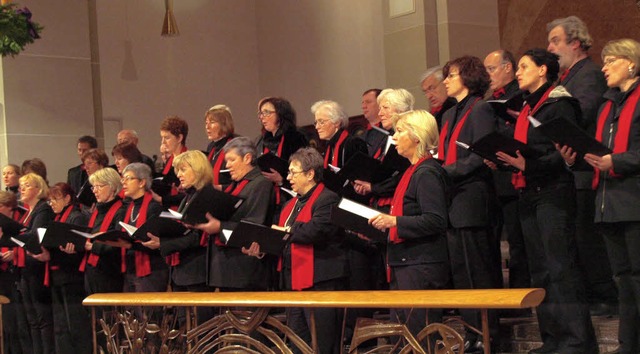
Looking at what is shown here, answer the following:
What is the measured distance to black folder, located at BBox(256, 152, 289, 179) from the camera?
643 centimetres

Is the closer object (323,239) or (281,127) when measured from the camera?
(323,239)

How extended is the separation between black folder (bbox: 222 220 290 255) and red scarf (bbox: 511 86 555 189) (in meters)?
1.26

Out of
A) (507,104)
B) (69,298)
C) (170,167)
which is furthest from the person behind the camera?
(69,298)

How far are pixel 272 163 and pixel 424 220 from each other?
168 centimetres

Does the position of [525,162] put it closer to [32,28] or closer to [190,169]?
[190,169]

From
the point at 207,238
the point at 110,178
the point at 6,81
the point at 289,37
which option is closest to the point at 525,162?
the point at 207,238

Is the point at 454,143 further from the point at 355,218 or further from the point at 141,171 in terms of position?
the point at 141,171

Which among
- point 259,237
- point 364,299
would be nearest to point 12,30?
point 259,237

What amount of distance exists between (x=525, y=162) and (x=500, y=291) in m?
1.55

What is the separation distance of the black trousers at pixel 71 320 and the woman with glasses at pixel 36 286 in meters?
0.19

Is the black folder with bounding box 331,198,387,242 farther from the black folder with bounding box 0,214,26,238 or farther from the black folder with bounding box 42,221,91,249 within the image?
the black folder with bounding box 0,214,26,238

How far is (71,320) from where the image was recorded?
289 inches

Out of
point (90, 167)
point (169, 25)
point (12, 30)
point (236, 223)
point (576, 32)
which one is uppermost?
point (169, 25)

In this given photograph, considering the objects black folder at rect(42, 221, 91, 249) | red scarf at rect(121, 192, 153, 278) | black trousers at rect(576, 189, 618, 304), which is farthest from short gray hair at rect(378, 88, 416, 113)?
black folder at rect(42, 221, 91, 249)
